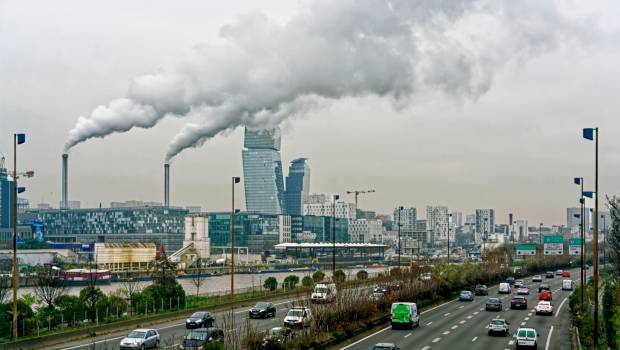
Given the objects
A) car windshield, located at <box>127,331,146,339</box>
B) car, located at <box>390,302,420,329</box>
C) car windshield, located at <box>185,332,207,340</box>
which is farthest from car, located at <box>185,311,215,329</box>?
car, located at <box>390,302,420,329</box>

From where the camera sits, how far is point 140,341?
140 ft

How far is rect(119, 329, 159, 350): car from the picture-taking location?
1666 inches

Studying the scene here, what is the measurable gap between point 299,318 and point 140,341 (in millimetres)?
13093

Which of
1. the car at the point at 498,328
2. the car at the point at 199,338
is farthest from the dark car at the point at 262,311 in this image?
the car at the point at 199,338

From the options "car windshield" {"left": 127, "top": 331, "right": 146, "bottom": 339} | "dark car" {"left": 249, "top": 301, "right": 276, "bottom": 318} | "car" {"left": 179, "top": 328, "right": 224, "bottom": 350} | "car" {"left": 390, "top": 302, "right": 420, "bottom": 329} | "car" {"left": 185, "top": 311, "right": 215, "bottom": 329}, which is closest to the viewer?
"car" {"left": 179, "top": 328, "right": 224, "bottom": 350}

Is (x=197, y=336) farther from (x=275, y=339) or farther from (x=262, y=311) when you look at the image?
(x=262, y=311)

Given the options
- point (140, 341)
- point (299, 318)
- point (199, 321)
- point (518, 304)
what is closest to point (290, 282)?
point (518, 304)

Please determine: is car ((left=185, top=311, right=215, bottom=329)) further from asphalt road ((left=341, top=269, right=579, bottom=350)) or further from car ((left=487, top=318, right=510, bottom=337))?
car ((left=487, top=318, right=510, bottom=337))

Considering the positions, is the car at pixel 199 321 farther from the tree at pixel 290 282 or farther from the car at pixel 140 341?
the tree at pixel 290 282

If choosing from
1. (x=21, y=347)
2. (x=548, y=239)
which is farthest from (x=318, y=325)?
(x=548, y=239)

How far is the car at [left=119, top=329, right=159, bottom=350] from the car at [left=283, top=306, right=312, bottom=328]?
8152mm

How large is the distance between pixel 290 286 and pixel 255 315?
119 ft

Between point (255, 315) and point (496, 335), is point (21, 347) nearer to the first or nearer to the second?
point (255, 315)

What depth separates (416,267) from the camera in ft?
272
